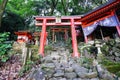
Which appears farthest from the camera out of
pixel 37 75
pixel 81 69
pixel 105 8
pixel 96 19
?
pixel 96 19

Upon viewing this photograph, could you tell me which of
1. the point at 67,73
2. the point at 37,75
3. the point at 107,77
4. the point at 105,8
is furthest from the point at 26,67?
the point at 105,8

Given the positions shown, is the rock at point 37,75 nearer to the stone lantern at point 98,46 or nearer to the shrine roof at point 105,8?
the stone lantern at point 98,46

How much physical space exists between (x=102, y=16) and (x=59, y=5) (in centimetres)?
1141

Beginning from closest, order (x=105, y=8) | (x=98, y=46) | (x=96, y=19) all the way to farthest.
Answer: (x=98, y=46)
(x=105, y=8)
(x=96, y=19)

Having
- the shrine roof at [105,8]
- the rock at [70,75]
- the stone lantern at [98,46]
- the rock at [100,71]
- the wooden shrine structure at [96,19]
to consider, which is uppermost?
the shrine roof at [105,8]

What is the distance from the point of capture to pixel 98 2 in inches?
800

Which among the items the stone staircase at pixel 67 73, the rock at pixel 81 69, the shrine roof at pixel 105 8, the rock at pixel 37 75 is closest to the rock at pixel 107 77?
the stone staircase at pixel 67 73

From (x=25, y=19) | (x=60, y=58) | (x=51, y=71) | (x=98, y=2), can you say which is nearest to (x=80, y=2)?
(x=98, y=2)

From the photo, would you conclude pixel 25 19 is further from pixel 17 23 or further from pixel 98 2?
pixel 98 2

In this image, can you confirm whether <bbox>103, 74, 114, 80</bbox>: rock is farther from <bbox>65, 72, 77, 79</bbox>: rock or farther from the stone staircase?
<bbox>65, 72, 77, 79</bbox>: rock

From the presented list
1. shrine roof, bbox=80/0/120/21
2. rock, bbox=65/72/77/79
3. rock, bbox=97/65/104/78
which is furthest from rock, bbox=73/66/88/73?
shrine roof, bbox=80/0/120/21

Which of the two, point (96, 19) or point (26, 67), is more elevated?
point (96, 19)

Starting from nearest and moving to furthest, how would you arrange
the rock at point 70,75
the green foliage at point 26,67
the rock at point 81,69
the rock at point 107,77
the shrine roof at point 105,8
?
the rock at point 107,77 < the rock at point 70,75 < the rock at point 81,69 < the green foliage at point 26,67 < the shrine roof at point 105,8

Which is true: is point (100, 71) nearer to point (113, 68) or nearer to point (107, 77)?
point (107, 77)
